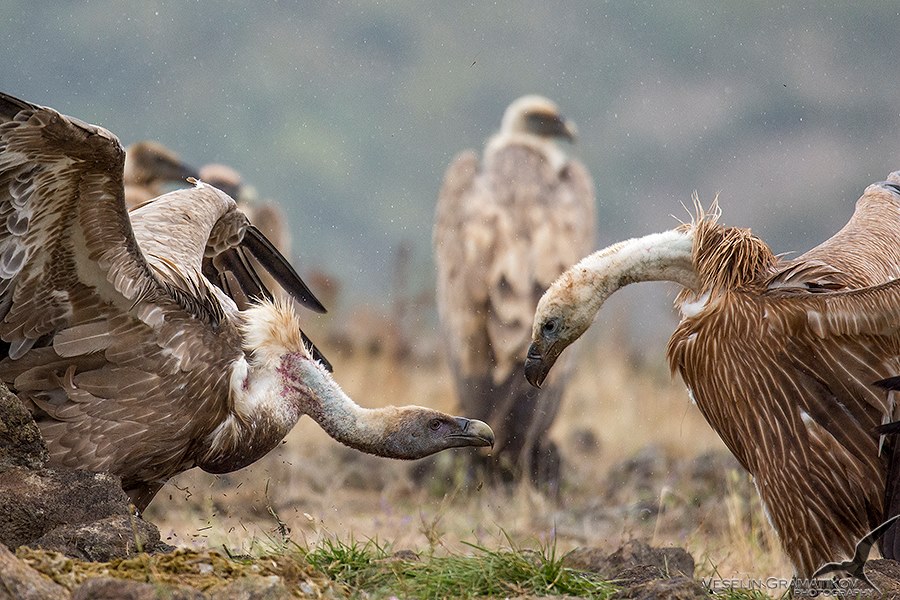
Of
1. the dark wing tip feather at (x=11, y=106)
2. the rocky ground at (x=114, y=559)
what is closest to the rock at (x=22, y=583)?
the rocky ground at (x=114, y=559)

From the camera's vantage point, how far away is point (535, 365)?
5324 mm

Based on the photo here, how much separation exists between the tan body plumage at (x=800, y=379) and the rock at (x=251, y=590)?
213 centimetres

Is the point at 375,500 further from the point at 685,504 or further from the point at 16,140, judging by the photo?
the point at 16,140

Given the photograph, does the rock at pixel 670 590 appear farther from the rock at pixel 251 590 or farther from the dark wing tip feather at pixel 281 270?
the dark wing tip feather at pixel 281 270

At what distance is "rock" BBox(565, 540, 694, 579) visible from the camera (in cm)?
451

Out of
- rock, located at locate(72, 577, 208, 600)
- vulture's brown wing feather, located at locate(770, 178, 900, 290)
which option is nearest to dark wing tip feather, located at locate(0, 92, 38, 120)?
rock, located at locate(72, 577, 208, 600)

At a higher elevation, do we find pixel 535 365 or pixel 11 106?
pixel 11 106

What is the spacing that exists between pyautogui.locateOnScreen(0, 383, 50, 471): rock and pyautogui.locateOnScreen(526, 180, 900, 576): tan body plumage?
2423 mm

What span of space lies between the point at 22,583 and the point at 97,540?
2.06 ft

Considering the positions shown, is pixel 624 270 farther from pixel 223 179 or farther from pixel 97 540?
pixel 223 179

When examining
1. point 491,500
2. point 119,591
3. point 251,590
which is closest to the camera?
point 119,591

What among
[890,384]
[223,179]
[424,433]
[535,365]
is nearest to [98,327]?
[424,433]

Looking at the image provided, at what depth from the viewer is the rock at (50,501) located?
3664 mm

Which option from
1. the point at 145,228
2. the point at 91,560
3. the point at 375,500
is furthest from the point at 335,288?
the point at 91,560
